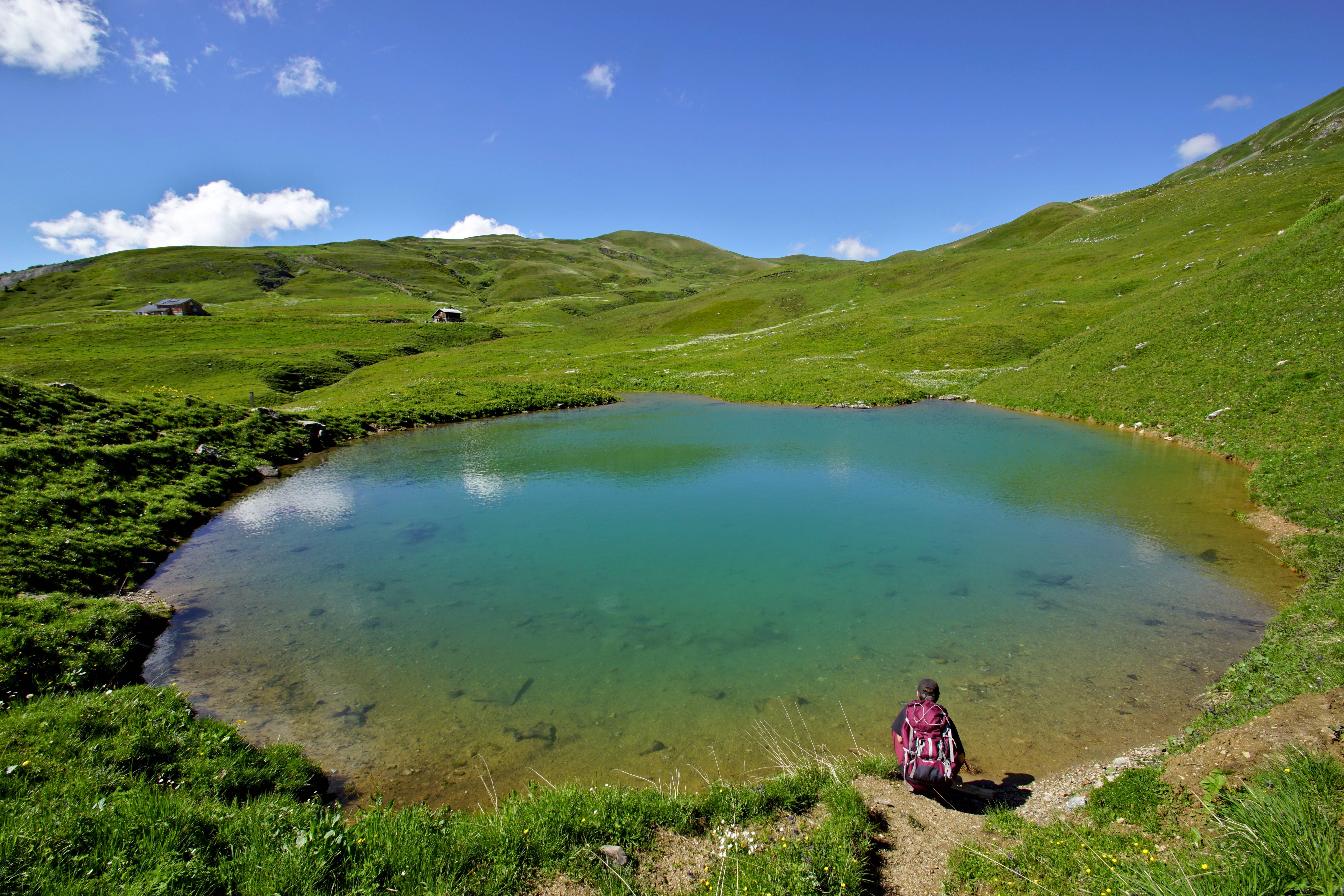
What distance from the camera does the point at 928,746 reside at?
807cm

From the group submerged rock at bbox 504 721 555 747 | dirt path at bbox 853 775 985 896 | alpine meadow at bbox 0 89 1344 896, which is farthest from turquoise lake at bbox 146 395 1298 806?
dirt path at bbox 853 775 985 896

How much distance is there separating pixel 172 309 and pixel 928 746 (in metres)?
172

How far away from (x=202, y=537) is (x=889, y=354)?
64925 millimetres

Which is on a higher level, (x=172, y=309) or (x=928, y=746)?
(x=172, y=309)

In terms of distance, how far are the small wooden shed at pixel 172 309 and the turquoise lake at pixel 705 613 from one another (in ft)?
460

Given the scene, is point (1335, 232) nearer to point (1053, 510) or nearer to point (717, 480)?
point (1053, 510)

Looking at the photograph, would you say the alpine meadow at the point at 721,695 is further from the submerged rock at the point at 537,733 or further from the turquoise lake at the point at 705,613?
the submerged rock at the point at 537,733

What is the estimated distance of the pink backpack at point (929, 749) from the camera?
26.1 feet

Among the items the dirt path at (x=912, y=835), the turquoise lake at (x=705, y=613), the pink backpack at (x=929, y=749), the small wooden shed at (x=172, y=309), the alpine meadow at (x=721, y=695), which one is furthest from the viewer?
the small wooden shed at (x=172, y=309)

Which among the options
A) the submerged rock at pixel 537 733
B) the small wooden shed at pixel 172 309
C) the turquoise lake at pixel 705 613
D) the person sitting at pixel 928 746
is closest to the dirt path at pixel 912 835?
the person sitting at pixel 928 746

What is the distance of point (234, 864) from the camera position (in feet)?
18.2

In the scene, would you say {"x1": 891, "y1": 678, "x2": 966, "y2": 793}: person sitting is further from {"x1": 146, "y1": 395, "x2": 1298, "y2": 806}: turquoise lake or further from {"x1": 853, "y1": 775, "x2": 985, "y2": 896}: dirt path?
{"x1": 146, "y1": 395, "x2": 1298, "y2": 806}: turquoise lake

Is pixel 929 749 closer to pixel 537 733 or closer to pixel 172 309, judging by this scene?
pixel 537 733

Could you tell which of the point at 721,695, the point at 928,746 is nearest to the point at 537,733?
the point at 721,695
